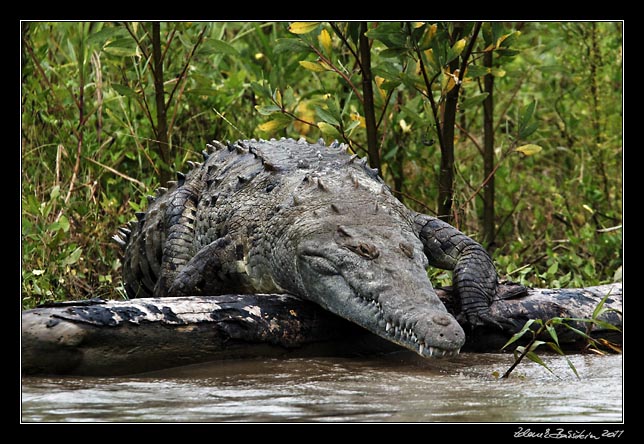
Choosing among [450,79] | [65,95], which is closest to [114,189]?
[65,95]

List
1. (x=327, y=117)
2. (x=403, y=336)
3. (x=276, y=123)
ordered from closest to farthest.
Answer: (x=403, y=336) < (x=327, y=117) < (x=276, y=123)

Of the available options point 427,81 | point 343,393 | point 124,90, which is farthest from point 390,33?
point 343,393

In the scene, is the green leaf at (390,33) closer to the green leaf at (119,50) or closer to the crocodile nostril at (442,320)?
the green leaf at (119,50)

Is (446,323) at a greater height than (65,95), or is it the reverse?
(65,95)

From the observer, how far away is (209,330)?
4551 millimetres

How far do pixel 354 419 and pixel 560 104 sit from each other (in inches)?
236

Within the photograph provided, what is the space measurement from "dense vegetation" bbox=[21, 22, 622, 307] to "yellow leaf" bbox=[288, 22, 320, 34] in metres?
0.01

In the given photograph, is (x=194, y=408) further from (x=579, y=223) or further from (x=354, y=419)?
(x=579, y=223)

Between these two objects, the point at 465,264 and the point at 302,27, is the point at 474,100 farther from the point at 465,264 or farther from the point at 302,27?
the point at 465,264

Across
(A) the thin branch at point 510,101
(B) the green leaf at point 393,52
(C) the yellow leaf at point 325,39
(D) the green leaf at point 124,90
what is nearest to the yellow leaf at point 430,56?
(B) the green leaf at point 393,52

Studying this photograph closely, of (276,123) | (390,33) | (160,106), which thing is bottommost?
(276,123)

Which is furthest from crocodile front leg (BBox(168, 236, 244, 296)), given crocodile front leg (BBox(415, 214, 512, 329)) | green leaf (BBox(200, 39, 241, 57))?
green leaf (BBox(200, 39, 241, 57))

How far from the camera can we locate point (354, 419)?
3.56 meters

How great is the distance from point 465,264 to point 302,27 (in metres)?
2.06
